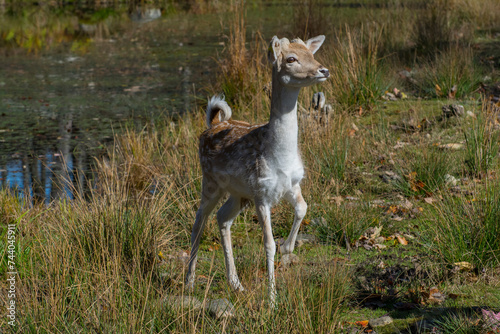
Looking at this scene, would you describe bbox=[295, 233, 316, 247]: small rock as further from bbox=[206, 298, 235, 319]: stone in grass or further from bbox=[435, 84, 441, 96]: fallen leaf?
bbox=[435, 84, 441, 96]: fallen leaf

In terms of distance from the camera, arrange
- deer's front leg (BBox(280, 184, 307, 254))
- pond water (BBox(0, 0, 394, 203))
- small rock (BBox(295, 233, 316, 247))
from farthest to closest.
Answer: pond water (BBox(0, 0, 394, 203))
small rock (BBox(295, 233, 316, 247))
deer's front leg (BBox(280, 184, 307, 254))

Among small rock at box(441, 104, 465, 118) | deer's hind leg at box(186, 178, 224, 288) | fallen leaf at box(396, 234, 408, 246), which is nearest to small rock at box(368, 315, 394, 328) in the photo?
deer's hind leg at box(186, 178, 224, 288)

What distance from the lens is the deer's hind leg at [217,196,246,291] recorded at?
4.82 meters

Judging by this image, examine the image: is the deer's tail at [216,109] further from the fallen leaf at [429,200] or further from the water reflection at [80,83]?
the fallen leaf at [429,200]

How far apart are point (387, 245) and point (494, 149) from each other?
87.7 inches

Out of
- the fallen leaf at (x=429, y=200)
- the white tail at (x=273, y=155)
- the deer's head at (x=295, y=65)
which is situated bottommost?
the fallen leaf at (x=429, y=200)

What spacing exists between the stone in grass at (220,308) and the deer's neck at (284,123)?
1.14 metres

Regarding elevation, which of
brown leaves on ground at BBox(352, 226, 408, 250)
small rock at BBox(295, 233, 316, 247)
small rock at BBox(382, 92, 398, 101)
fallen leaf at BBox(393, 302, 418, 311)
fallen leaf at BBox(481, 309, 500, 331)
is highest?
fallen leaf at BBox(481, 309, 500, 331)

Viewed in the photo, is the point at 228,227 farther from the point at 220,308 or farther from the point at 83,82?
the point at 83,82

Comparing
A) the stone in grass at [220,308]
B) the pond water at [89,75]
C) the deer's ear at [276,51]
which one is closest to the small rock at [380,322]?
the stone in grass at [220,308]

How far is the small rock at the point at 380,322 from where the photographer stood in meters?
4.34

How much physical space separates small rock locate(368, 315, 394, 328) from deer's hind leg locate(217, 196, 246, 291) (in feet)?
3.46

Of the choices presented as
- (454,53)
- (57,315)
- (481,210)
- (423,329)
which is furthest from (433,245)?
(454,53)

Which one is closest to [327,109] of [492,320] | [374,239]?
[374,239]
